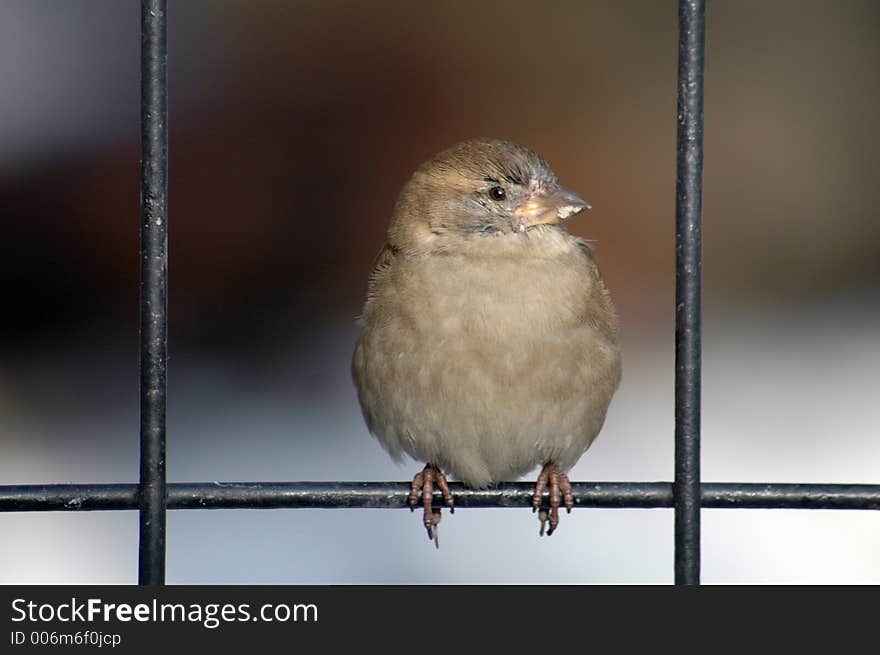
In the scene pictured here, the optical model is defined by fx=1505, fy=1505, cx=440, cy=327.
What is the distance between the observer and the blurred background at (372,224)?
14.1 ft

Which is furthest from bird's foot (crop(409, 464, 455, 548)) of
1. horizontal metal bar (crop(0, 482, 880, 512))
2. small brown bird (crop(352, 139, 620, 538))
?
horizontal metal bar (crop(0, 482, 880, 512))

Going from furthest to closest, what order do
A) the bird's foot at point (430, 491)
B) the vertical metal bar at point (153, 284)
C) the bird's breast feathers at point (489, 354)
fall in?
the bird's breast feathers at point (489, 354)
the bird's foot at point (430, 491)
the vertical metal bar at point (153, 284)

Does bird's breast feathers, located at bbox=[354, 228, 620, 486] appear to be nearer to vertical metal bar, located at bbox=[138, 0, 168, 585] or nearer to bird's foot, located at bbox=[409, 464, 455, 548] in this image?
bird's foot, located at bbox=[409, 464, 455, 548]

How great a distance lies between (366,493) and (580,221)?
239 cm

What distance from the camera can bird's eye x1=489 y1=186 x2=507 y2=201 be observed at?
267cm

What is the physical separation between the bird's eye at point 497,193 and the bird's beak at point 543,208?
4 cm

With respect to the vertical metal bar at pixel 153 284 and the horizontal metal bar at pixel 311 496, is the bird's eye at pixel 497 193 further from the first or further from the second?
the vertical metal bar at pixel 153 284

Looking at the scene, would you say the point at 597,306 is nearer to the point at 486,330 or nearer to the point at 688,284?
the point at 486,330

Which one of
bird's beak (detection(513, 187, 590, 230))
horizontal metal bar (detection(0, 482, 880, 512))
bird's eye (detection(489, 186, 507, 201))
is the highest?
bird's eye (detection(489, 186, 507, 201))

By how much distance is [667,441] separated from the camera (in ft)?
14.3

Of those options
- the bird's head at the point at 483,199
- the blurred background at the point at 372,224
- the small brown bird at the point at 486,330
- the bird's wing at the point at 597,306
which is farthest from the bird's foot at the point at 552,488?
the blurred background at the point at 372,224

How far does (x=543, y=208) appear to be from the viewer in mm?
2654

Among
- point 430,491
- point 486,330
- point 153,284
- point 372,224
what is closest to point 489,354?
point 486,330

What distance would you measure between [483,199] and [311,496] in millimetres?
899
